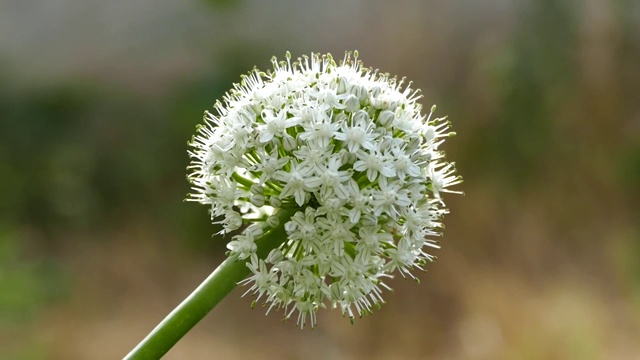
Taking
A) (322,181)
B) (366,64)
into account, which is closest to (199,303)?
(322,181)

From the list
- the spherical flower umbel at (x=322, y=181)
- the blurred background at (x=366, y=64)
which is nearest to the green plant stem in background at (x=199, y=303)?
the spherical flower umbel at (x=322, y=181)

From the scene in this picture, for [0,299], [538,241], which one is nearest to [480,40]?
[538,241]

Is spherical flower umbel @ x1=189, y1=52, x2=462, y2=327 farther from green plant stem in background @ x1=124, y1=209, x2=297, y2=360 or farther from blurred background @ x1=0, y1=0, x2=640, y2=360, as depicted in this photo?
blurred background @ x1=0, y1=0, x2=640, y2=360

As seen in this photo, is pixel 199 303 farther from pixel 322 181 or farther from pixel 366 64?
pixel 366 64

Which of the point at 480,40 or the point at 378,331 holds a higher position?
the point at 480,40

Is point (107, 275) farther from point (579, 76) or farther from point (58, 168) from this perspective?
point (579, 76)

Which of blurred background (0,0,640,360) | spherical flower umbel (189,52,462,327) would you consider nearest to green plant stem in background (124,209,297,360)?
spherical flower umbel (189,52,462,327)
